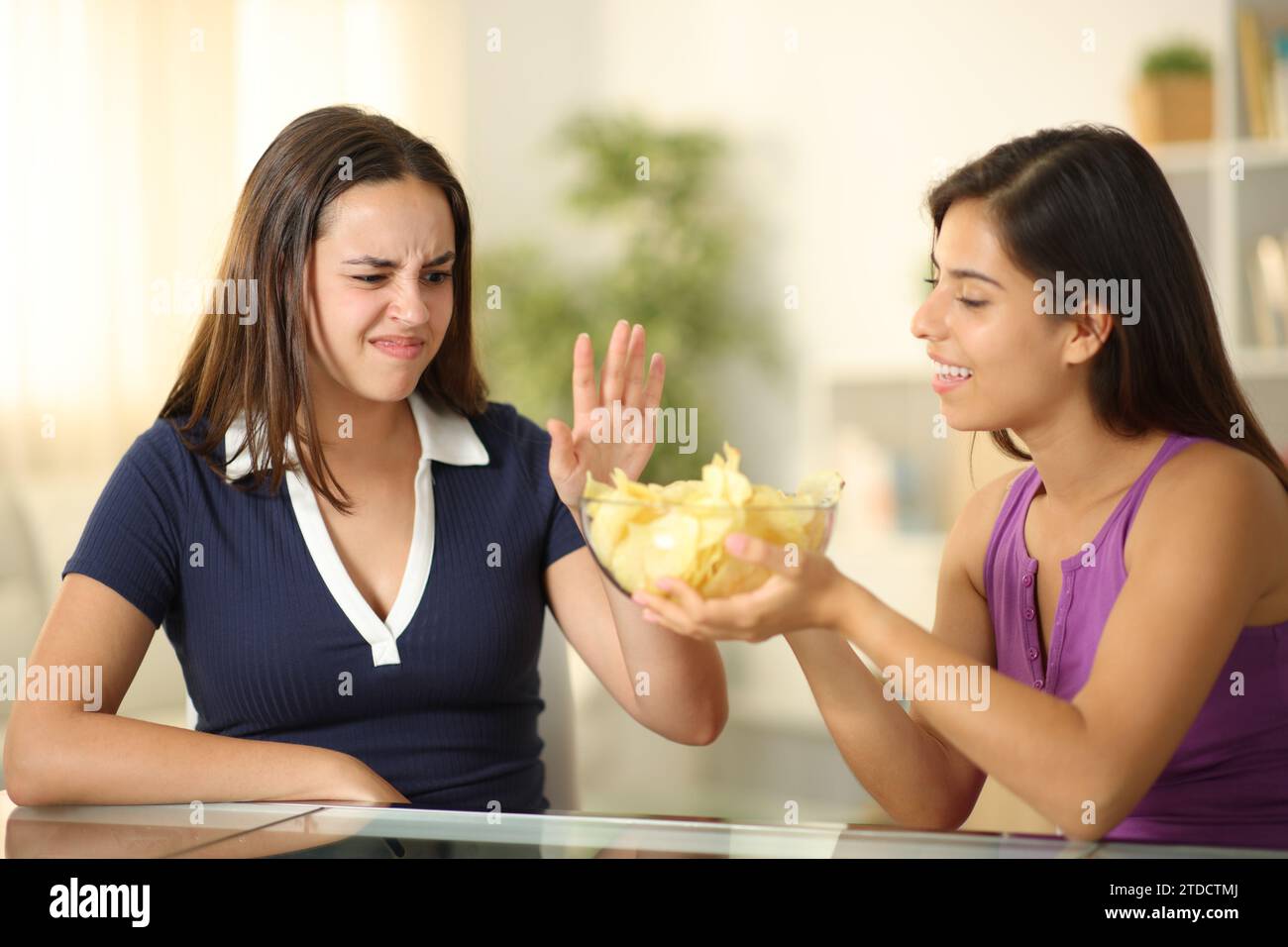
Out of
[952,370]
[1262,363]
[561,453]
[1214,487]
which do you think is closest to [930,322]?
[952,370]

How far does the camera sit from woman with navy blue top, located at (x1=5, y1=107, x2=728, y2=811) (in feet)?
4.70

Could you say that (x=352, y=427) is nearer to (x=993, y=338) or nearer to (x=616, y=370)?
(x=616, y=370)

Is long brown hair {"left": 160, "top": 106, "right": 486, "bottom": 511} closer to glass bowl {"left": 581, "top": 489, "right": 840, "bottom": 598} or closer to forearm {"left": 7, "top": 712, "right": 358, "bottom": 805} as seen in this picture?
forearm {"left": 7, "top": 712, "right": 358, "bottom": 805}

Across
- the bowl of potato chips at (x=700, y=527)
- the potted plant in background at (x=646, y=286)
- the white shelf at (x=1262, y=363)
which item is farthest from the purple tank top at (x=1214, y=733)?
the potted plant in background at (x=646, y=286)

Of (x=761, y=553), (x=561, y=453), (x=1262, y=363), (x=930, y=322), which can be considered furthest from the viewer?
(x=1262, y=363)

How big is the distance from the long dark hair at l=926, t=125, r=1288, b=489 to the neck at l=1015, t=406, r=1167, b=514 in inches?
Answer: 0.7

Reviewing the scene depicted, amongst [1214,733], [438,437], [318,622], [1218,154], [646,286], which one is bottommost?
[1214,733]

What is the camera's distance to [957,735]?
0.94 metres

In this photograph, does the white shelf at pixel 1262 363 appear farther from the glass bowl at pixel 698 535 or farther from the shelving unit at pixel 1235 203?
the glass bowl at pixel 698 535

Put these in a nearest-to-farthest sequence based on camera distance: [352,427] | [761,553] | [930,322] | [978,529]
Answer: [761,553], [930,322], [978,529], [352,427]

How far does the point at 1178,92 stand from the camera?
3.36 m

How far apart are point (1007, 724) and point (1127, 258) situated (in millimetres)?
504

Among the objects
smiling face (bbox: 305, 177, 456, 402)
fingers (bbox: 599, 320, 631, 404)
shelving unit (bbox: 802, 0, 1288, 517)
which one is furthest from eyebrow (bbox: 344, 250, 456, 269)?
shelving unit (bbox: 802, 0, 1288, 517)
